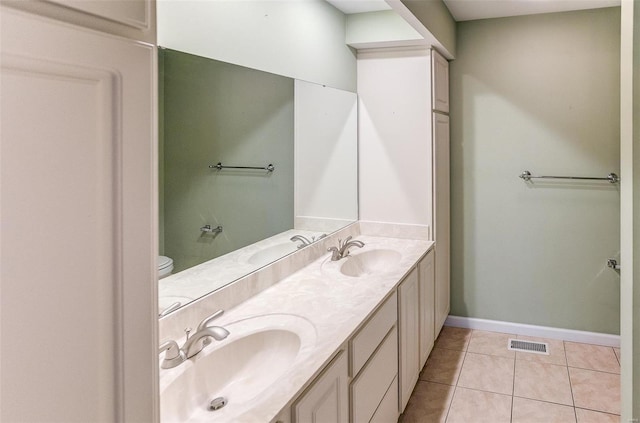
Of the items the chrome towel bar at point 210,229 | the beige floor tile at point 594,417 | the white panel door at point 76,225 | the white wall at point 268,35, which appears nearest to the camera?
the white panel door at point 76,225

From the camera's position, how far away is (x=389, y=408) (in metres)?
2.14

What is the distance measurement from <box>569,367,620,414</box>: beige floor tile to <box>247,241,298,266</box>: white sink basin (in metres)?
1.82

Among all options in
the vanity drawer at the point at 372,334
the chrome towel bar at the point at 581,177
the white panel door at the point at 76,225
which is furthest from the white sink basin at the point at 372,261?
the white panel door at the point at 76,225

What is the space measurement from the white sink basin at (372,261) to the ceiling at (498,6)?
4.86 feet

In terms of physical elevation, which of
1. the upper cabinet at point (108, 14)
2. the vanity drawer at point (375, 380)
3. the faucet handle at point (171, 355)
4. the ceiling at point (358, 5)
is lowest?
the vanity drawer at point (375, 380)

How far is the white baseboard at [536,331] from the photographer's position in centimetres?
332

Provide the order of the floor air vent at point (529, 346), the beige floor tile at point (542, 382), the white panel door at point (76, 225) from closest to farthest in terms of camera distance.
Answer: the white panel door at point (76, 225), the beige floor tile at point (542, 382), the floor air vent at point (529, 346)

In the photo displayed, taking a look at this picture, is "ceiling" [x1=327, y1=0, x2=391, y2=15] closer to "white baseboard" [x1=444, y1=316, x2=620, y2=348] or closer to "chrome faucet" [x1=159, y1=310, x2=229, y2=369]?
"chrome faucet" [x1=159, y1=310, x2=229, y2=369]

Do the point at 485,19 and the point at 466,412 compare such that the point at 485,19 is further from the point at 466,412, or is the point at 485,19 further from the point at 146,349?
the point at 146,349

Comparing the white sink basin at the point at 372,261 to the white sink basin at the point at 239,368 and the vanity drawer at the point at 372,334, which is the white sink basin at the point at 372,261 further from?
the white sink basin at the point at 239,368

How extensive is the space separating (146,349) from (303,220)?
199cm

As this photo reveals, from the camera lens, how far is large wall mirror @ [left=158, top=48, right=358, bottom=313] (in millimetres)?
1609

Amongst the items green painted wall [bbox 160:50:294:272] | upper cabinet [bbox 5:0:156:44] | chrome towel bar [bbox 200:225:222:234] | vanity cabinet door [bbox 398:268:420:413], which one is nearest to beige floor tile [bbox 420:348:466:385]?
vanity cabinet door [bbox 398:268:420:413]

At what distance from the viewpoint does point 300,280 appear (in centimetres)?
222
